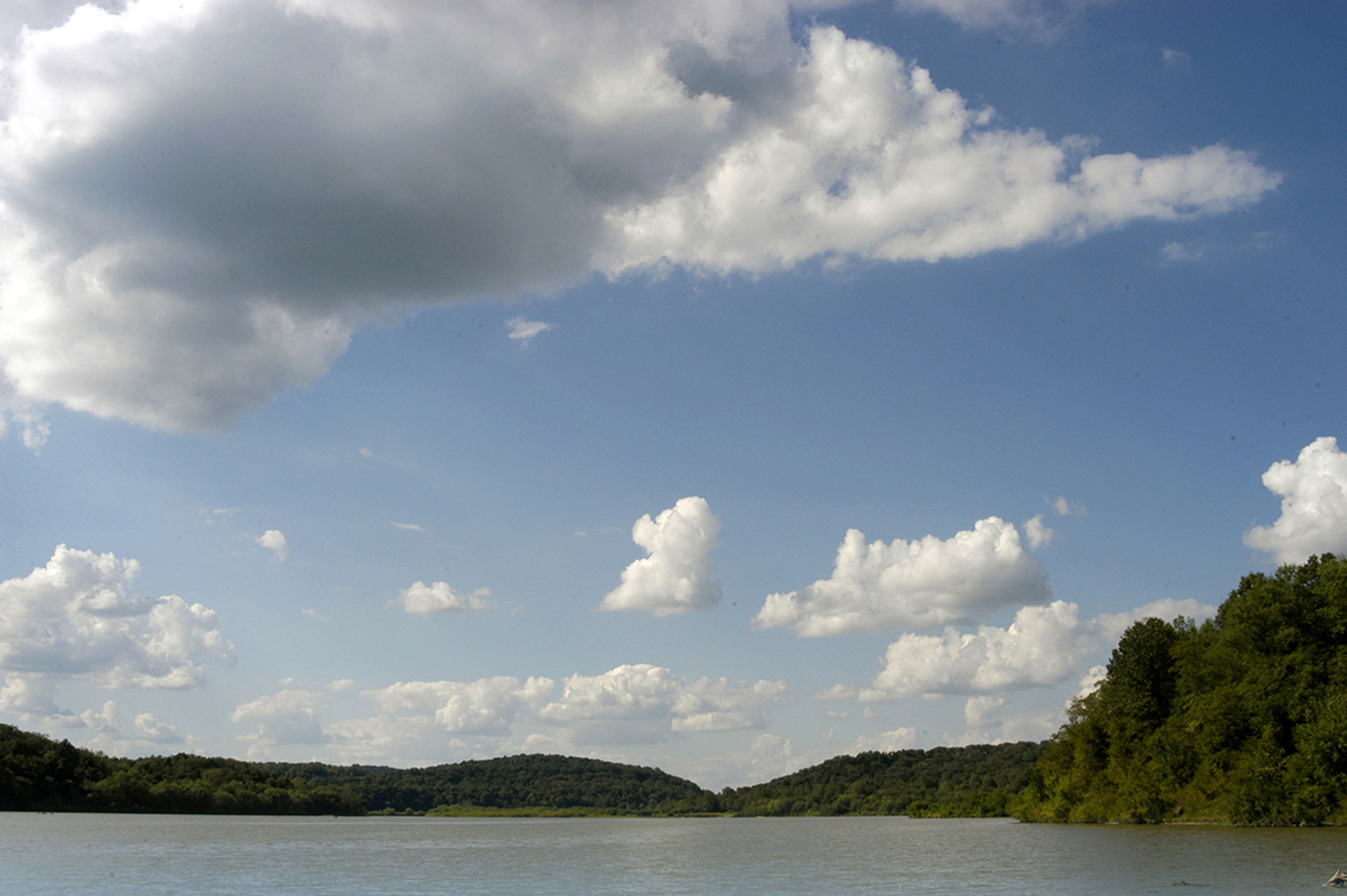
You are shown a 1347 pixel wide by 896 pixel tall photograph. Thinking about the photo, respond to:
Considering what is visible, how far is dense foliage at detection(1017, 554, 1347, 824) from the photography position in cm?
7444

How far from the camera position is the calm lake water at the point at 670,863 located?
4566 centimetres

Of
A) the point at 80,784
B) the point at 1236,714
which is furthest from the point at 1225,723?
the point at 80,784

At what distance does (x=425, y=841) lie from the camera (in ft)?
339

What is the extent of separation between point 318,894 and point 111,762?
550 feet

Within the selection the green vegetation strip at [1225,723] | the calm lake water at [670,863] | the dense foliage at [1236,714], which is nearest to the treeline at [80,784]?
the green vegetation strip at [1225,723]

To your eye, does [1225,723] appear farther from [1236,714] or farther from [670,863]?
[670,863]

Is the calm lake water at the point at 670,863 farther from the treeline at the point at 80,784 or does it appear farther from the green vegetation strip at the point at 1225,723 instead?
the treeline at the point at 80,784

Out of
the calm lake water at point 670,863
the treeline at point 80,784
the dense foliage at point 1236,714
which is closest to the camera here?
the calm lake water at point 670,863

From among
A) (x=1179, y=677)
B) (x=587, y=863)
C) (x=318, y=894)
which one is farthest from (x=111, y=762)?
(x=1179, y=677)

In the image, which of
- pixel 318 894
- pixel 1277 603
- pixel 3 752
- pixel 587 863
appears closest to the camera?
pixel 318 894

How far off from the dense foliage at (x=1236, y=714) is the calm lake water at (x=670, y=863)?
15.7ft

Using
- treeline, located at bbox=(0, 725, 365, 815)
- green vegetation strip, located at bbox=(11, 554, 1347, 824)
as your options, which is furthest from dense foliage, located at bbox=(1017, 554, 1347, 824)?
treeline, located at bbox=(0, 725, 365, 815)

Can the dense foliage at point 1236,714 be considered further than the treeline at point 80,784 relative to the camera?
No

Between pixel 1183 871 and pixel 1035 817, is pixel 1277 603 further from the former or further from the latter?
pixel 1035 817
